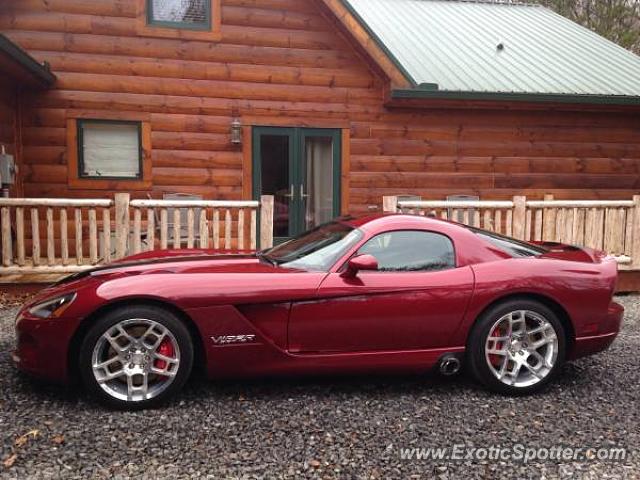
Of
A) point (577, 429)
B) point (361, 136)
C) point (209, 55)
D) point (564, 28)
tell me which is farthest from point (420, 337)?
point (564, 28)

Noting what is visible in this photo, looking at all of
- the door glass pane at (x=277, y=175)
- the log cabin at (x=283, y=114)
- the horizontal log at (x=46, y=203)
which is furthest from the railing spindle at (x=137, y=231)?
the door glass pane at (x=277, y=175)

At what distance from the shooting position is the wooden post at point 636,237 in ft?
23.2

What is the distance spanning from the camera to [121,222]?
20.6 feet

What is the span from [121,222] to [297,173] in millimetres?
3353

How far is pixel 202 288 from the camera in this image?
11.1 feet

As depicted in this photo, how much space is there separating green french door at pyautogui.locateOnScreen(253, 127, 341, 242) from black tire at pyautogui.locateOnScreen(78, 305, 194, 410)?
Result: 5563 millimetres

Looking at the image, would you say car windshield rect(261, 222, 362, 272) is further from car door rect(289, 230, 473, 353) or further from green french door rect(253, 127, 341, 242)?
green french door rect(253, 127, 341, 242)

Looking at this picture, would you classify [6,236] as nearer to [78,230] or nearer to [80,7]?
[78,230]

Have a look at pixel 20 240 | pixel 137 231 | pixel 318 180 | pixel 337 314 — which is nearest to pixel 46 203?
pixel 20 240

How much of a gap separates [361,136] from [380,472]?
700 centimetres

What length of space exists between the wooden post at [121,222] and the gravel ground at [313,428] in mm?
2488

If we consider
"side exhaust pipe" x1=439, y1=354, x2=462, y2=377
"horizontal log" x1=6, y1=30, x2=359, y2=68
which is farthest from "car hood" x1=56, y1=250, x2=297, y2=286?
"horizontal log" x1=6, y1=30, x2=359, y2=68

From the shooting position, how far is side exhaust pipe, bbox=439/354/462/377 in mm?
3645

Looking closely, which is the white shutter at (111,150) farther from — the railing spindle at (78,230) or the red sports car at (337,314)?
the red sports car at (337,314)
